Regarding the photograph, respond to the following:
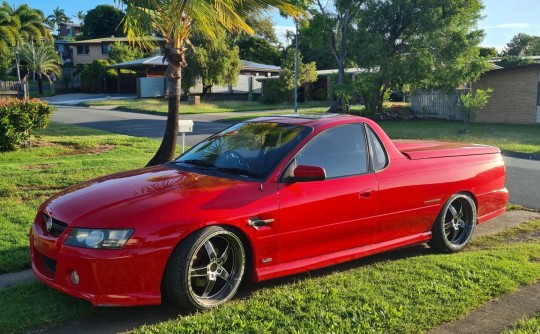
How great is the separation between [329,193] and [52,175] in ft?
21.4

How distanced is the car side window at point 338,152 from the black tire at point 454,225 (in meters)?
1.26

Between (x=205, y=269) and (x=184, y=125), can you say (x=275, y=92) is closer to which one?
(x=184, y=125)

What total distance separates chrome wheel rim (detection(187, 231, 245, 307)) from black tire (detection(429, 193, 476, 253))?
2547 mm

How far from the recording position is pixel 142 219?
3795mm

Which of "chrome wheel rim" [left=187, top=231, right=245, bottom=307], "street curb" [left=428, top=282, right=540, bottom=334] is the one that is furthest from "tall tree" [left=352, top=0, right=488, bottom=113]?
"chrome wheel rim" [left=187, top=231, right=245, bottom=307]

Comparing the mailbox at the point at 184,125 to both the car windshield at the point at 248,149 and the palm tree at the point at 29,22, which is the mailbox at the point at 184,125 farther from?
the palm tree at the point at 29,22

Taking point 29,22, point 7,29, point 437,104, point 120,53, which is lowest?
point 437,104

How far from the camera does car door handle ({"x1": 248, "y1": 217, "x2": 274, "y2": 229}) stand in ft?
13.8

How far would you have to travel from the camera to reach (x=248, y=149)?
5.00 m

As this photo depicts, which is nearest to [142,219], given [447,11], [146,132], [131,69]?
[146,132]

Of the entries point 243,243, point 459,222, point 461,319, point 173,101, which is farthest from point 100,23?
point 461,319

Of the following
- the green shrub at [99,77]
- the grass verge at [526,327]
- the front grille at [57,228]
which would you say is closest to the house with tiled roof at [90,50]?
the green shrub at [99,77]

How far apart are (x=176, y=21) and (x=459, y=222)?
581 centimetres

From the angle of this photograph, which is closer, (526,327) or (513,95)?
(526,327)
